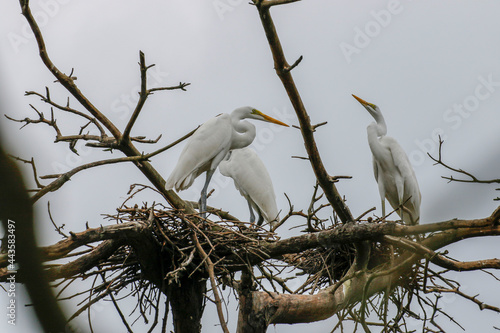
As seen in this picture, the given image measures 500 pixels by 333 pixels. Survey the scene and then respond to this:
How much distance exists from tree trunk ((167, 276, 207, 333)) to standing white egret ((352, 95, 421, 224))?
8.84 feet

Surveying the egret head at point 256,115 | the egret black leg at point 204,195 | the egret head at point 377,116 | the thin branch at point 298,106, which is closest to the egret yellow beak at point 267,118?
the egret head at point 256,115

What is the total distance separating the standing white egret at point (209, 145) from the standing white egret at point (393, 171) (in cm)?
141

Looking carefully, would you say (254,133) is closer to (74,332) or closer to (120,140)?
(120,140)

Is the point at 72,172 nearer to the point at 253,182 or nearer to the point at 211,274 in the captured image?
the point at 211,274

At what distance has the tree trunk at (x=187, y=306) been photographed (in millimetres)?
3529

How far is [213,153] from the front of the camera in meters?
5.18

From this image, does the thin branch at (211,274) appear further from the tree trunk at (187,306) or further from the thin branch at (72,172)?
the thin branch at (72,172)

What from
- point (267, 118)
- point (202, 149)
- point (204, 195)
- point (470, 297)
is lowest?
point (470, 297)

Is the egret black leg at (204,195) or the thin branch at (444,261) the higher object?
the egret black leg at (204,195)

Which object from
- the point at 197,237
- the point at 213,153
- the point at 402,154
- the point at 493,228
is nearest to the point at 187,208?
the point at 213,153

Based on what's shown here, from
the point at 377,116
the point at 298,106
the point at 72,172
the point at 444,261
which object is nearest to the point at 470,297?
the point at 444,261

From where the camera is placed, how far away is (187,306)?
3537 millimetres

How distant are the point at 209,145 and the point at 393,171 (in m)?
2.04

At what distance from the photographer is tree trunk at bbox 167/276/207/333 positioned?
3.53 meters
